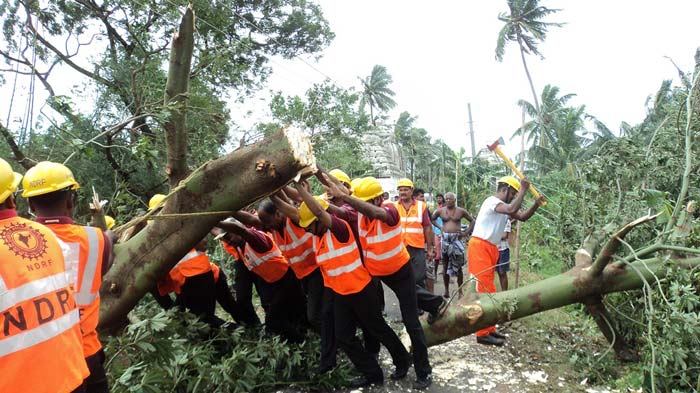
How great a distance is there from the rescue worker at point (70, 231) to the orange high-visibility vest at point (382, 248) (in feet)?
6.20

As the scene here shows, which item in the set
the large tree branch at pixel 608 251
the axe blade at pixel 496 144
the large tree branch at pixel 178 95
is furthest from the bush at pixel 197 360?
the axe blade at pixel 496 144

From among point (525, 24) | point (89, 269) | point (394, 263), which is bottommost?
point (394, 263)

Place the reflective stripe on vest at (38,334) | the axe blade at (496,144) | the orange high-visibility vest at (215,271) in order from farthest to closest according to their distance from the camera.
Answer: the axe blade at (496,144) < the orange high-visibility vest at (215,271) < the reflective stripe on vest at (38,334)

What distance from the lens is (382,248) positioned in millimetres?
3449

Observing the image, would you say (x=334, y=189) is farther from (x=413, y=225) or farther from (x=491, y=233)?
(x=413, y=225)

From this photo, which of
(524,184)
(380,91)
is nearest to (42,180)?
(524,184)

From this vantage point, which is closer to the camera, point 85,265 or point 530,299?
point 85,265

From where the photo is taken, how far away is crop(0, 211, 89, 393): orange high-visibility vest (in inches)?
57.6

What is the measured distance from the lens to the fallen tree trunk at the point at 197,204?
2.36 metres

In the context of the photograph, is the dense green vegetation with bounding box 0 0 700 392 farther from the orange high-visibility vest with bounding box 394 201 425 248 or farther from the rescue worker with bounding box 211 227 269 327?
the orange high-visibility vest with bounding box 394 201 425 248

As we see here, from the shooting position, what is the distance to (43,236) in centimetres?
167

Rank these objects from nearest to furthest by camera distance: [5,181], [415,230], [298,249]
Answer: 1. [5,181]
2. [298,249]
3. [415,230]

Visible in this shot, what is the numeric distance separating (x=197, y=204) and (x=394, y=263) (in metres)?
1.61

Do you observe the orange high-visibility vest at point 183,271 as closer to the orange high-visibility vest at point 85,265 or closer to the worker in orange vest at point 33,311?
the orange high-visibility vest at point 85,265
